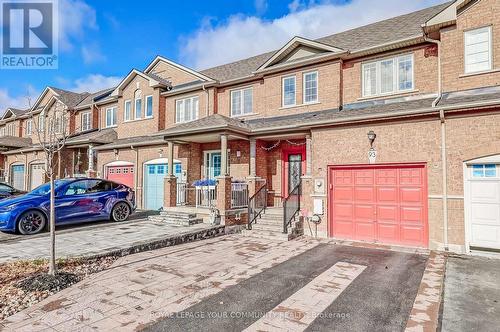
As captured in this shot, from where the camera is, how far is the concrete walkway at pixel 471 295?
439 centimetres

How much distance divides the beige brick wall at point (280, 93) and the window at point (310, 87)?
0.17 metres

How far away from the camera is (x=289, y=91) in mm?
13484

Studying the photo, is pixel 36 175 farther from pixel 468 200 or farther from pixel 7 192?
pixel 468 200

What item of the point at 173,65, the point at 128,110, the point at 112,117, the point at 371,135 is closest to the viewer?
the point at 371,135

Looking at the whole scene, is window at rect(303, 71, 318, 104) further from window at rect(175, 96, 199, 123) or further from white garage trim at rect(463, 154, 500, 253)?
window at rect(175, 96, 199, 123)

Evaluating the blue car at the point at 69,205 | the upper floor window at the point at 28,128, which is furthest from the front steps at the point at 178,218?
the upper floor window at the point at 28,128

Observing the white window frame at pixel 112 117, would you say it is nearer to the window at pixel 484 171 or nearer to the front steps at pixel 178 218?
the front steps at pixel 178 218

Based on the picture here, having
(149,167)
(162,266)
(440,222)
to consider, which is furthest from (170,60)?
(440,222)

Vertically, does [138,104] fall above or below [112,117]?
above

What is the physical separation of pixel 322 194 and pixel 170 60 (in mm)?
12823

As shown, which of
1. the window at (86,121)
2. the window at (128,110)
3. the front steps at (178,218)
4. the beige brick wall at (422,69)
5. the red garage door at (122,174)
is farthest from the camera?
the window at (86,121)

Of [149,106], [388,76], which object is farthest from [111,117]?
[388,76]

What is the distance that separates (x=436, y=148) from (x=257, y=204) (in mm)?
6804

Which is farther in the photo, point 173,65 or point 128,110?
point 128,110
